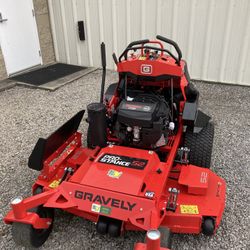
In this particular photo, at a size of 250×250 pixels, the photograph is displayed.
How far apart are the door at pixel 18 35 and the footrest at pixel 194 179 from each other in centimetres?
474

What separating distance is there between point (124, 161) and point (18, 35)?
4790mm

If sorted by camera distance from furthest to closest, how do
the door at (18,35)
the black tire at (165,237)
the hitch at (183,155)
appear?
the door at (18,35) → the hitch at (183,155) → the black tire at (165,237)

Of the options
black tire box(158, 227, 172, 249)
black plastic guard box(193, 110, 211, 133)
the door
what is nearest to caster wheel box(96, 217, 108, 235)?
black tire box(158, 227, 172, 249)

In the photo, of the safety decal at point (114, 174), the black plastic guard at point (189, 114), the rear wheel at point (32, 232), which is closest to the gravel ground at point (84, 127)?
the rear wheel at point (32, 232)

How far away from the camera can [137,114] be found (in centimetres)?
252

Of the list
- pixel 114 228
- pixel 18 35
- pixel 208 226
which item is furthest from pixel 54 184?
pixel 18 35

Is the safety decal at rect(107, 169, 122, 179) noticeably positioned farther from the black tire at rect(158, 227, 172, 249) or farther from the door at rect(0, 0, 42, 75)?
the door at rect(0, 0, 42, 75)

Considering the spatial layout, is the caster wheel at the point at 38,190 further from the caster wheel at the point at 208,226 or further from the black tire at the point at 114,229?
the caster wheel at the point at 208,226

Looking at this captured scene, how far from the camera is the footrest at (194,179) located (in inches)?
93.0

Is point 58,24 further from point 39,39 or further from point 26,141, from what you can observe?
point 26,141

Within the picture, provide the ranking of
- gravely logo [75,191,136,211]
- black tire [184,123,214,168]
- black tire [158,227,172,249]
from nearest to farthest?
black tire [158,227,172,249], gravely logo [75,191,136,211], black tire [184,123,214,168]

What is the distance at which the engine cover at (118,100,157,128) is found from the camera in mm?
2494

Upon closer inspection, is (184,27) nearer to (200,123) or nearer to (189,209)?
(200,123)

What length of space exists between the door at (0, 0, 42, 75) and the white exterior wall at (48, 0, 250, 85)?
613 millimetres
